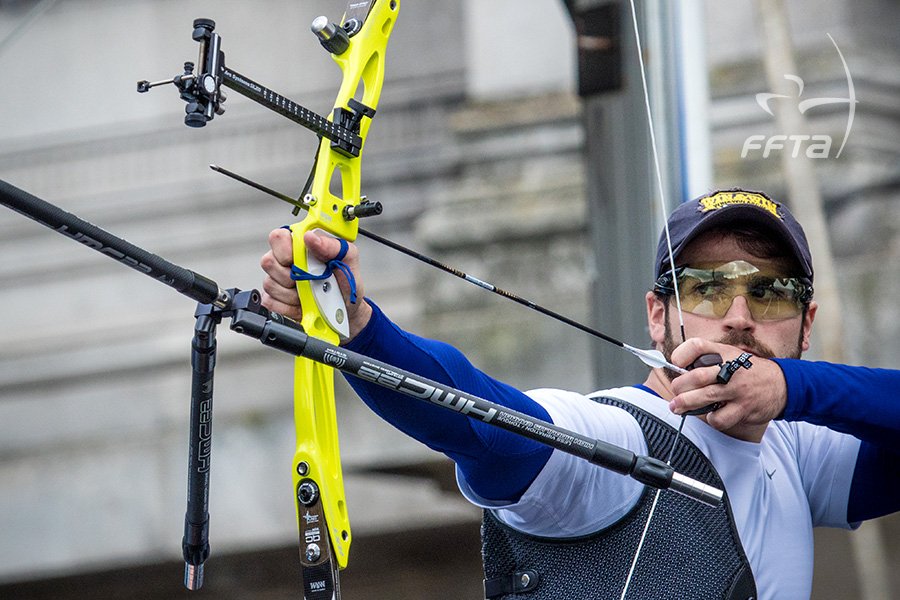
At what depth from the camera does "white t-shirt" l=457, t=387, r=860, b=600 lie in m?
1.80

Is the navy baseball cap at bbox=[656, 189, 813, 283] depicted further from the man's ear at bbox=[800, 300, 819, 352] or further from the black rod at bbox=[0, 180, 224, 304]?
the black rod at bbox=[0, 180, 224, 304]

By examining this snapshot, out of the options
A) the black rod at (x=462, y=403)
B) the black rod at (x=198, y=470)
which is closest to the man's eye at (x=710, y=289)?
the black rod at (x=462, y=403)

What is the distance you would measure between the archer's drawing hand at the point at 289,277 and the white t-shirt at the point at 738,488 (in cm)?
26

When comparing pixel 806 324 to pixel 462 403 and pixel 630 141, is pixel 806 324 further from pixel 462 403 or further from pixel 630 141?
pixel 630 141

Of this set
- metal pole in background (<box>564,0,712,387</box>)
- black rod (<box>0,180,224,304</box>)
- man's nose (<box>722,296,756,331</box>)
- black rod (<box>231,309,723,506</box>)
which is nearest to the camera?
black rod (<box>0,180,224,304</box>)

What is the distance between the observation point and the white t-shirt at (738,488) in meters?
1.80

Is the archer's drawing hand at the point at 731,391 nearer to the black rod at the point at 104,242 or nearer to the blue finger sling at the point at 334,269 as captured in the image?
the blue finger sling at the point at 334,269

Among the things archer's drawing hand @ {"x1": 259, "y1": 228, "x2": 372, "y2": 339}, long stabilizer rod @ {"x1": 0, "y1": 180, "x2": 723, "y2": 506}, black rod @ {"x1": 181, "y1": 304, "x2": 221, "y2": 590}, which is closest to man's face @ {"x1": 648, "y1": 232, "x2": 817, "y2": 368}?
long stabilizer rod @ {"x1": 0, "y1": 180, "x2": 723, "y2": 506}

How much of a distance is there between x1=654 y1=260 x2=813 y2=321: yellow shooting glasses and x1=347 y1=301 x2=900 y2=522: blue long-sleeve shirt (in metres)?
0.19

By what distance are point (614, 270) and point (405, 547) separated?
137 inches

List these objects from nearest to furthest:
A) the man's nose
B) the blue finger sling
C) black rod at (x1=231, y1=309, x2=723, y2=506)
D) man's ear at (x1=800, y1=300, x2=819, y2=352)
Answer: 1. black rod at (x1=231, y1=309, x2=723, y2=506)
2. the blue finger sling
3. the man's nose
4. man's ear at (x1=800, y1=300, x2=819, y2=352)

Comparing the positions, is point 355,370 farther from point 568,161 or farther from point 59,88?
point 59,88

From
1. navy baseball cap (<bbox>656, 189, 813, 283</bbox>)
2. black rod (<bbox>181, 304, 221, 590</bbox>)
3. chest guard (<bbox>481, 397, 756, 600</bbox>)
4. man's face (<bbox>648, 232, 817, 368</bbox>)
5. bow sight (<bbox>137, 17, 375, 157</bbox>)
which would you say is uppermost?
bow sight (<bbox>137, 17, 375, 157</bbox>)

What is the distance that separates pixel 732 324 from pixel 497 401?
0.41 m
